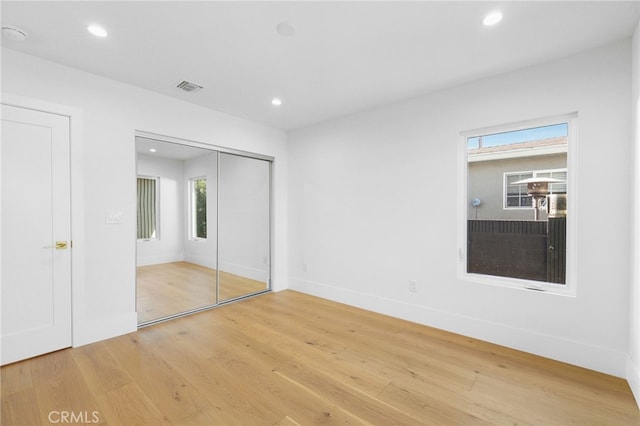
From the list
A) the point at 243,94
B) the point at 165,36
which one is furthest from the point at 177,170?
the point at 165,36

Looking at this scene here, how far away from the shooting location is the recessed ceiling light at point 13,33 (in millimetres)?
2055

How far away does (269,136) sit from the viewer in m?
4.44

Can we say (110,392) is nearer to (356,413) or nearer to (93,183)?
(356,413)

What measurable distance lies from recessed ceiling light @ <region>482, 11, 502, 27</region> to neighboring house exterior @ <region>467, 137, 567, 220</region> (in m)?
1.26

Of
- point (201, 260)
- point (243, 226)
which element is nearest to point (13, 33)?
point (201, 260)

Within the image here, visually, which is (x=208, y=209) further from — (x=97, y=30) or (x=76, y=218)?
(x=97, y=30)

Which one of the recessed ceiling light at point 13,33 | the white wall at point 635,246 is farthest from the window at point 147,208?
the white wall at point 635,246

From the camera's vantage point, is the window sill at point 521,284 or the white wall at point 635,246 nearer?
the white wall at point 635,246

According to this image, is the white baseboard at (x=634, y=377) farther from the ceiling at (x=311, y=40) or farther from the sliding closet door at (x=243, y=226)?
the sliding closet door at (x=243, y=226)

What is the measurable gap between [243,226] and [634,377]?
13.8ft

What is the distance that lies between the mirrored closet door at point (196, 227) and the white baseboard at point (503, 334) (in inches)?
63.2

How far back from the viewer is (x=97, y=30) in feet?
6.88

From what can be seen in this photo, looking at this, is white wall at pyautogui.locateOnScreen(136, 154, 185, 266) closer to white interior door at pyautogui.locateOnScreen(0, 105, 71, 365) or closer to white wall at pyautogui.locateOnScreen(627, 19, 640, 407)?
white interior door at pyautogui.locateOnScreen(0, 105, 71, 365)

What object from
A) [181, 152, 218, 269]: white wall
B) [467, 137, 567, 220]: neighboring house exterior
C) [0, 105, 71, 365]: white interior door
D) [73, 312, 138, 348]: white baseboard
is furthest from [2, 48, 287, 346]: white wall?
[467, 137, 567, 220]: neighboring house exterior
